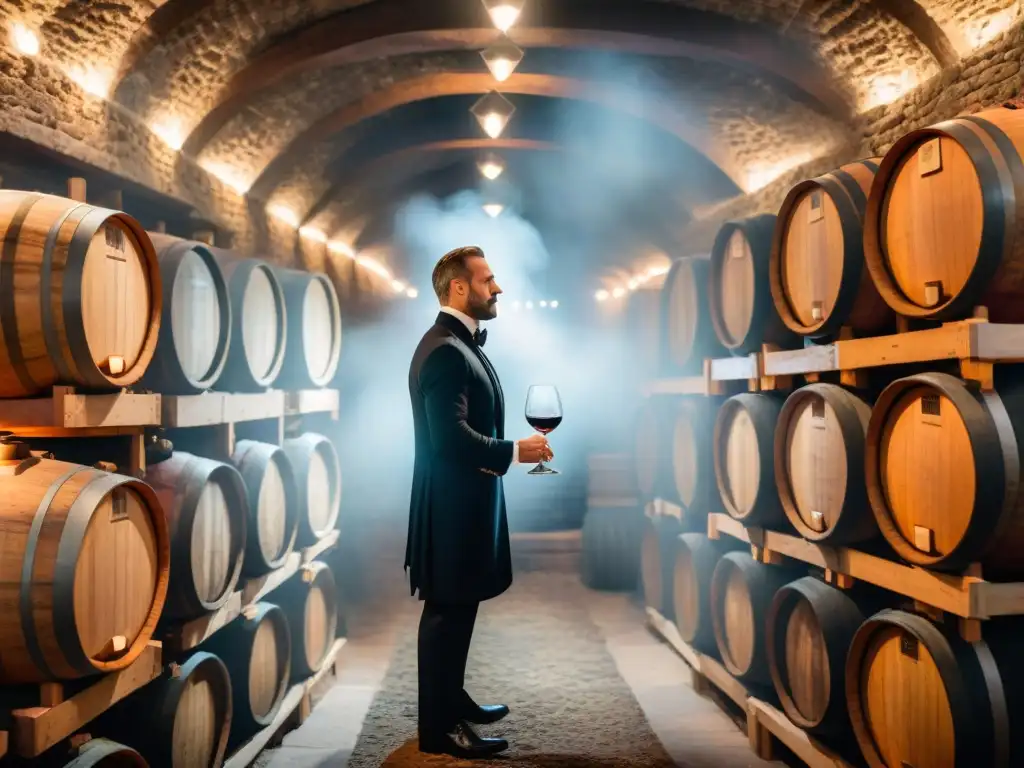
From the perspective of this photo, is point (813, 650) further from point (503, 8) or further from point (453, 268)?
point (503, 8)

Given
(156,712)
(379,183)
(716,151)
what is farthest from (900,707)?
(379,183)

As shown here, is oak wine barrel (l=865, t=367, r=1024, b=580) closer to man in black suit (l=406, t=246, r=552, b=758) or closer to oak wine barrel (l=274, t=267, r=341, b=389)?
man in black suit (l=406, t=246, r=552, b=758)

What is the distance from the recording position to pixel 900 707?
2.83 meters

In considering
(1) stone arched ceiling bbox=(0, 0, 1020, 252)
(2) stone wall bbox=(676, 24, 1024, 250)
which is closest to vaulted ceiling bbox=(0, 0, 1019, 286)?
(1) stone arched ceiling bbox=(0, 0, 1020, 252)

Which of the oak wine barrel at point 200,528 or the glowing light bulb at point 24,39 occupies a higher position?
the glowing light bulb at point 24,39

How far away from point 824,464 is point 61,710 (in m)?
2.70

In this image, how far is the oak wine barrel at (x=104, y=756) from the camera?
8.03 feet

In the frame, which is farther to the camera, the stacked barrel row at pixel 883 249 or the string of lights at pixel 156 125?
the string of lights at pixel 156 125

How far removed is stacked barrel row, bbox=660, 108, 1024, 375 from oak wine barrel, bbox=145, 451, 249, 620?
2.47 meters

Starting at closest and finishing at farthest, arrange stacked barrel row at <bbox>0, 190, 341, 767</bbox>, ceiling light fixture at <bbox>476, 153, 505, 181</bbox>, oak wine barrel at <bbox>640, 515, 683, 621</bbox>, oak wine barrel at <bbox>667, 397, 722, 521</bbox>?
stacked barrel row at <bbox>0, 190, 341, 767</bbox> < oak wine barrel at <bbox>667, 397, 722, 521</bbox> < oak wine barrel at <bbox>640, 515, 683, 621</bbox> < ceiling light fixture at <bbox>476, 153, 505, 181</bbox>

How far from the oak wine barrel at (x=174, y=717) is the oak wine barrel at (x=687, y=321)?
305 centimetres

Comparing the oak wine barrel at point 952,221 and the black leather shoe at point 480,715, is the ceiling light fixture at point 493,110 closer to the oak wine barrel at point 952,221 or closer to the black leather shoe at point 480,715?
the oak wine barrel at point 952,221

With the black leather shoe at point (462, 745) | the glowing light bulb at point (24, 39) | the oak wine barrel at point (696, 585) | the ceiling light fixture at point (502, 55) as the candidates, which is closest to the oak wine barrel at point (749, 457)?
the oak wine barrel at point (696, 585)

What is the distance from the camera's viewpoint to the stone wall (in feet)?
13.2
